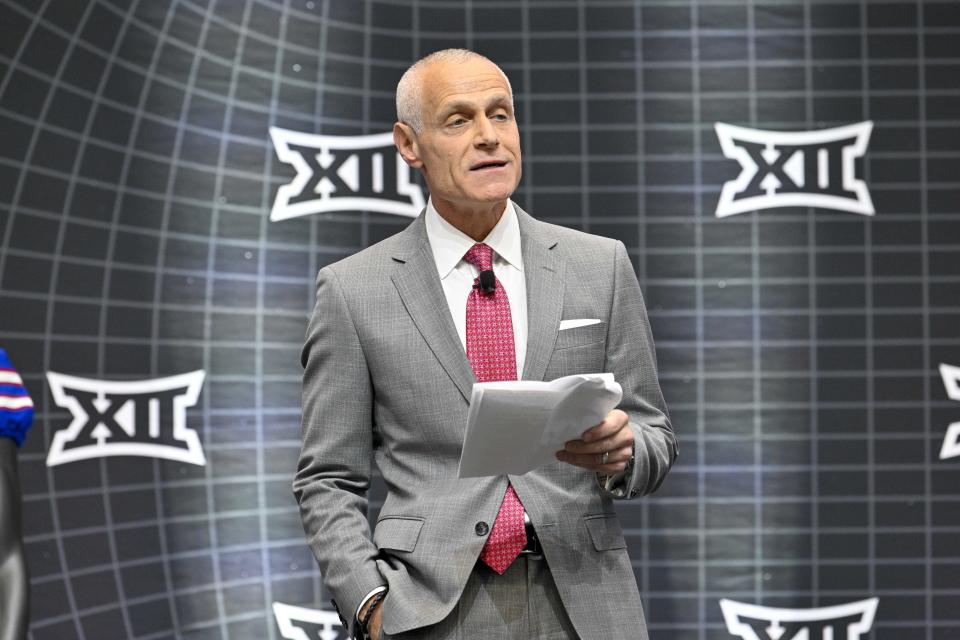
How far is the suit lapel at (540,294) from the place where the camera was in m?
2.11

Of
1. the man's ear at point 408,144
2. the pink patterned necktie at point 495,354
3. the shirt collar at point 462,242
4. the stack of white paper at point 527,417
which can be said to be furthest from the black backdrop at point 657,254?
the stack of white paper at point 527,417

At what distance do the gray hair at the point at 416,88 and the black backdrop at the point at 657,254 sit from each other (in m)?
1.49

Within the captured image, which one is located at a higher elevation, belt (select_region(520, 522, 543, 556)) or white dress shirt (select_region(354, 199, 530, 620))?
white dress shirt (select_region(354, 199, 530, 620))

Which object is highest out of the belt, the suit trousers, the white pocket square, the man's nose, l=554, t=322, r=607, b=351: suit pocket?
the man's nose

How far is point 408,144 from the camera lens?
2371 mm

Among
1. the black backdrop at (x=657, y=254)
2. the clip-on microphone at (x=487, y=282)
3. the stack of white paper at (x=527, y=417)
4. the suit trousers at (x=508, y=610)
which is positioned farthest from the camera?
the black backdrop at (x=657, y=254)

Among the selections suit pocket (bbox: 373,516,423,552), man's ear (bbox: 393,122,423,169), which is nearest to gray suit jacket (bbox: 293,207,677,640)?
suit pocket (bbox: 373,516,423,552)

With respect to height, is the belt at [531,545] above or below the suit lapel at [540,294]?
below

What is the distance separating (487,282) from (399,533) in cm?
49

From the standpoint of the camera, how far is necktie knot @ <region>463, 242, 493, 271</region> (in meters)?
2.23

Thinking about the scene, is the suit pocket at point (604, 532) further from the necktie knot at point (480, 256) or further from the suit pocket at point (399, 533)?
the necktie knot at point (480, 256)

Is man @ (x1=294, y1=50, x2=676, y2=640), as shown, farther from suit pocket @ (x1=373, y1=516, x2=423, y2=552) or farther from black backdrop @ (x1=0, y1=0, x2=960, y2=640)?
black backdrop @ (x1=0, y1=0, x2=960, y2=640)

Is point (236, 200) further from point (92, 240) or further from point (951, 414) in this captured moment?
point (951, 414)

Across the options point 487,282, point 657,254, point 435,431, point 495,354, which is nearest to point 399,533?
point 435,431
